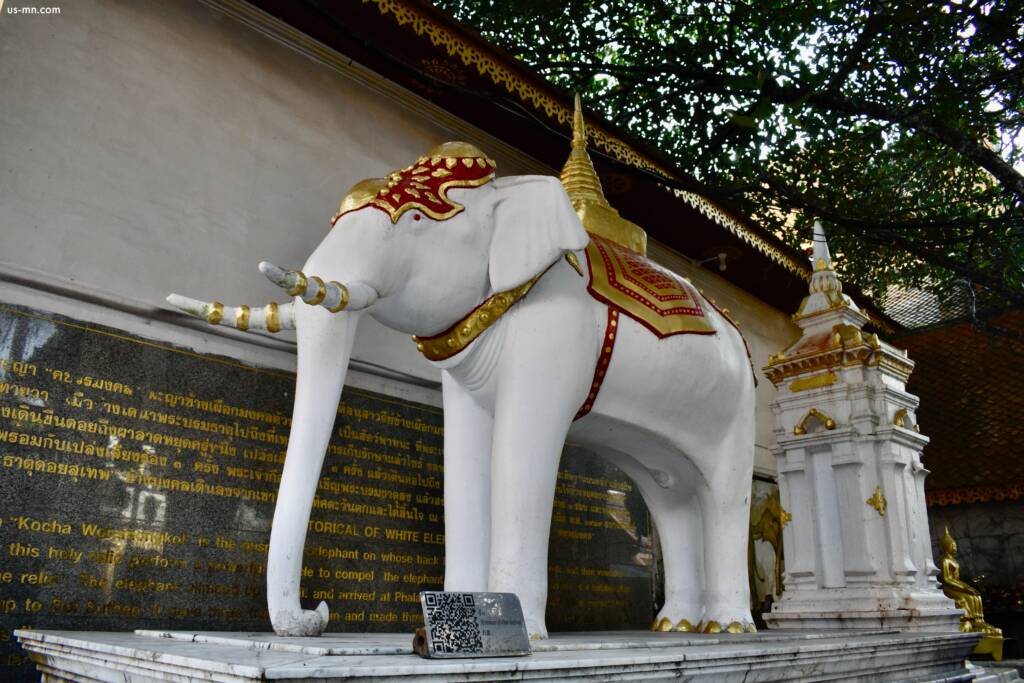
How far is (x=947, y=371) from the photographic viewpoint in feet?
27.5

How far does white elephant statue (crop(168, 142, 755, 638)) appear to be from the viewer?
7.13 feet

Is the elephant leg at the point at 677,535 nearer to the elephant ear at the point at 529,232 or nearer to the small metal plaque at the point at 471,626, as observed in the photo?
the elephant ear at the point at 529,232

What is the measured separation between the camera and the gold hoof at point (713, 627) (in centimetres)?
277

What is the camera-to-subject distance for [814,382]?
3.87m

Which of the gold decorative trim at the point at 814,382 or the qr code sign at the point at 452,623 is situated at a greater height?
the gold decorative trim at the point at 814,382

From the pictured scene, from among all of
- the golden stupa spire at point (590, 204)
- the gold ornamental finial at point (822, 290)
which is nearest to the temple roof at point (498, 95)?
the golden stupa spire at point (590, 204)

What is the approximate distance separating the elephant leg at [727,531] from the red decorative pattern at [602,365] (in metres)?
0.58

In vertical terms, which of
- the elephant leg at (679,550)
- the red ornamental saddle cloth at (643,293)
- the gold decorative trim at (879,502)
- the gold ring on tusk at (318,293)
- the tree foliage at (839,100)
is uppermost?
the tree foliage at (839,100)

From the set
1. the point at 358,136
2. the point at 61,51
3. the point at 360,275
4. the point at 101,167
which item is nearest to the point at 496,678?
the point at 360,275

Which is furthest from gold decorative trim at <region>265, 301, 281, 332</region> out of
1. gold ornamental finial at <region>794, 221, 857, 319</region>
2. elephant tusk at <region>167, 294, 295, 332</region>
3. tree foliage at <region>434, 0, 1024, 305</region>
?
gold ornamental finial at <region>794, 221, 857, 319</region>

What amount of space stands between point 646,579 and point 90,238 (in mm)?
2977

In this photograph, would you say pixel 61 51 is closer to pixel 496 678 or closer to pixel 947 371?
pixel 496 678

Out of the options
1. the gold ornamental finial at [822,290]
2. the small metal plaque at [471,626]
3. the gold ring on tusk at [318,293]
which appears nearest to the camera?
the small metal plaque at [471,626]

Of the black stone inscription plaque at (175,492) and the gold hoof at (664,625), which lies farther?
the gold hoof at (664,625)
